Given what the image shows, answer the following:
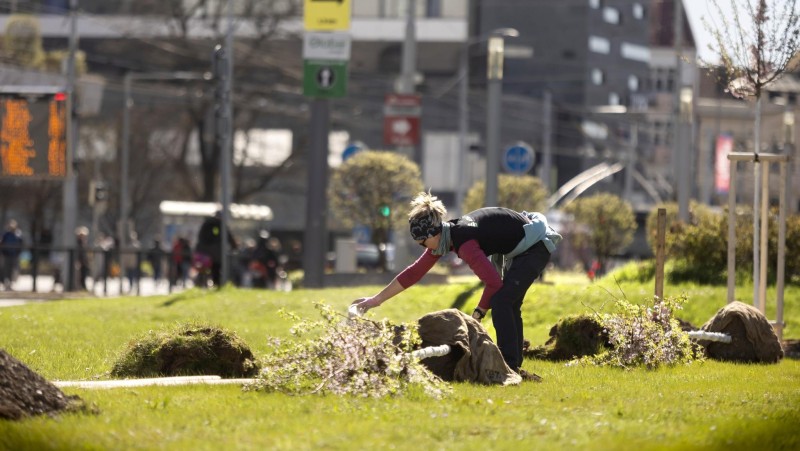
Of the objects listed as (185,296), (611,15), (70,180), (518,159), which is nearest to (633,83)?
(611,15)

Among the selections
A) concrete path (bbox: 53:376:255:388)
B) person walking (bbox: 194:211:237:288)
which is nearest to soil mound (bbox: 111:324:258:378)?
concrete path (bbox: 53:376:255:388)

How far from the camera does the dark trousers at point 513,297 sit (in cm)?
1118

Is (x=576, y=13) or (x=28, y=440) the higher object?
(x=576, y=13)

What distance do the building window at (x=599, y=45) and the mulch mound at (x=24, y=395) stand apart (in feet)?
312

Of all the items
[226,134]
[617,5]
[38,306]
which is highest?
[617,5]

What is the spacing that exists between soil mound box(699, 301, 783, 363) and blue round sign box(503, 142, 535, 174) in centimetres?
1787

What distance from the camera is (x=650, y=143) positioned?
120938 millimetres

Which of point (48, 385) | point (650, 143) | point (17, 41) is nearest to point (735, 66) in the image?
point (48, 385)

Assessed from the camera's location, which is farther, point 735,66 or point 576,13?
point 576,13

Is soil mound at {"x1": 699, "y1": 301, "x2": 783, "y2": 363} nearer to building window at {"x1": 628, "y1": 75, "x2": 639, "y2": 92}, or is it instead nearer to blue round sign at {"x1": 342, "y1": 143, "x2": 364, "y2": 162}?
blue round sign at {"x1": 342, "y1": 143, "x2": 364, "y2": 162}

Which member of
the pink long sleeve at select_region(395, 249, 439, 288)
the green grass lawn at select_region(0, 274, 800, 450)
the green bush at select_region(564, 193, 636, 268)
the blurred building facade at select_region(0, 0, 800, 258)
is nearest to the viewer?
the green grass lawn at select_region(0, 274, 800, 450)

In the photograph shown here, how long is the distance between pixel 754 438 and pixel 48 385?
3601 mm

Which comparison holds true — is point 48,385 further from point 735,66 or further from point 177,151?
point 177,151

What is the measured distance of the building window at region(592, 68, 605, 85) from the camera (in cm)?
10162
